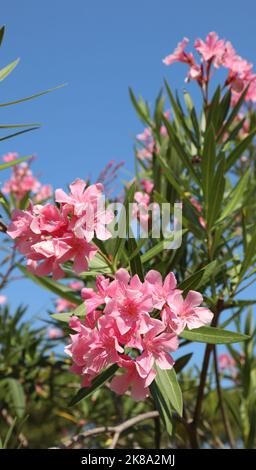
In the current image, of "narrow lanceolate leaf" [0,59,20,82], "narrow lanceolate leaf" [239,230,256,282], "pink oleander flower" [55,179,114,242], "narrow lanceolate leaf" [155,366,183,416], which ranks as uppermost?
"narrow lanceolate leaf" [0,59,20,82]

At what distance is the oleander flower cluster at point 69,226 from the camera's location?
0.95m

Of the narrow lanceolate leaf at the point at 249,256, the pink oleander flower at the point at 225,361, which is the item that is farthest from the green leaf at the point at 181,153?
the pink oleander flower at the point at 225,361

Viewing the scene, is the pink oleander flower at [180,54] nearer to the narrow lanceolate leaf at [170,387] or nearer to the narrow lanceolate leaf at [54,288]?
the narrow lanceolate leaf at [54,288]

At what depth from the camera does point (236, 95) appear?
185 cm

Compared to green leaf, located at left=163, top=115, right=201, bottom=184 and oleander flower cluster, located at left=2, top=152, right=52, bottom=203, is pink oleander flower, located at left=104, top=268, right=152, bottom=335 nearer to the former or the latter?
green leaf, located at left=163, top=115, right=201, bottom=184

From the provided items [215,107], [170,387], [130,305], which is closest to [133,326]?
[130,305]

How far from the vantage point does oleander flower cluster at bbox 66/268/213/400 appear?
88cm

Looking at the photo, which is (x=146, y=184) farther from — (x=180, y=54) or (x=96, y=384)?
(x=96, y=384)

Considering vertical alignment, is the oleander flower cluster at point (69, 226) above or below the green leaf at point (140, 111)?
below

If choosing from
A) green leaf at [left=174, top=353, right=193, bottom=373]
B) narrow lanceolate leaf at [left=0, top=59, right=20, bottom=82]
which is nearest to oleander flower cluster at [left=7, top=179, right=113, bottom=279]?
narrow lanceolate leaf at [left=0, top=59, right=20, bottom=82]

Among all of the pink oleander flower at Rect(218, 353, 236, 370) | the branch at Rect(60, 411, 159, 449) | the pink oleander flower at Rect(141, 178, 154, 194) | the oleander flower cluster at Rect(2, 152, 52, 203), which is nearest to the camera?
the branch at Rect(60, 411, 159, 449)

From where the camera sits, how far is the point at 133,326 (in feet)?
2.89
